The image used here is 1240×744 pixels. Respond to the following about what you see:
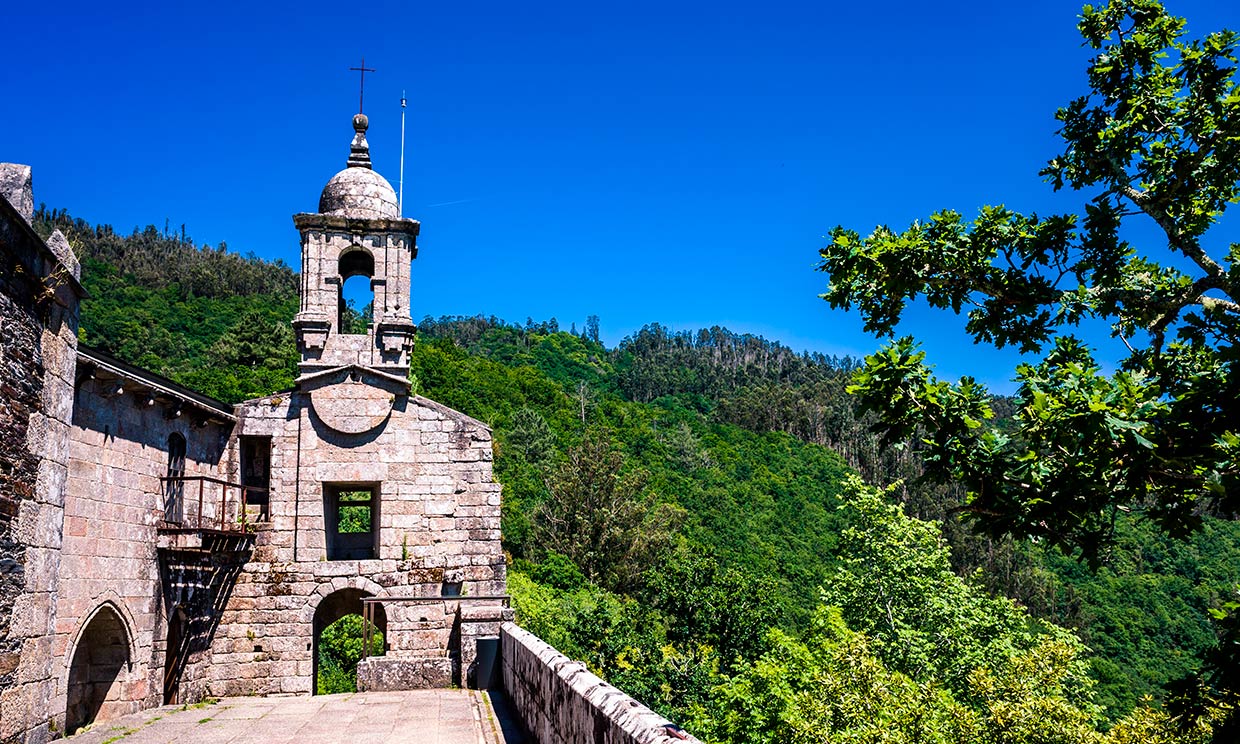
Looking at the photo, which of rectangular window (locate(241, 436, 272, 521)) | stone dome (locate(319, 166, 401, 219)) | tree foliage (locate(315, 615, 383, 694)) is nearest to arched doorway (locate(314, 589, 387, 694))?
tree foliage (locate(315, 615, 383, 694))

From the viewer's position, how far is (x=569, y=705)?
21.8 feet

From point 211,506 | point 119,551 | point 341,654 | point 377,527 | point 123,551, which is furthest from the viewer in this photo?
point 341,654

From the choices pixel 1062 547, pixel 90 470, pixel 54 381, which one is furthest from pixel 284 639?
pixel 1062 547

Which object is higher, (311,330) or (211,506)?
(311,330)

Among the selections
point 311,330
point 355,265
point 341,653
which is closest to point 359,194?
point 355,265

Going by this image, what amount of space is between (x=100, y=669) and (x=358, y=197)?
26.4 feet

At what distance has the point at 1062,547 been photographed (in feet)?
19.9

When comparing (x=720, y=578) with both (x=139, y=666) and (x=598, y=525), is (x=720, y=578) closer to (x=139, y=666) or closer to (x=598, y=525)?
(x=598, y=525)

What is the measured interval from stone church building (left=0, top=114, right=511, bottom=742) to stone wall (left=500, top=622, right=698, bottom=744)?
3216 mm

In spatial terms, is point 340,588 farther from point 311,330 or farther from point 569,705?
point 569,705

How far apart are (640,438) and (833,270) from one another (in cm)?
5567

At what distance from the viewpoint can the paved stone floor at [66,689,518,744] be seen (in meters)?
9.09

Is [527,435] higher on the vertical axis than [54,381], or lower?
higher

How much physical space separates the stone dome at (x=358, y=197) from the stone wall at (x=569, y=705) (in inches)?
314
